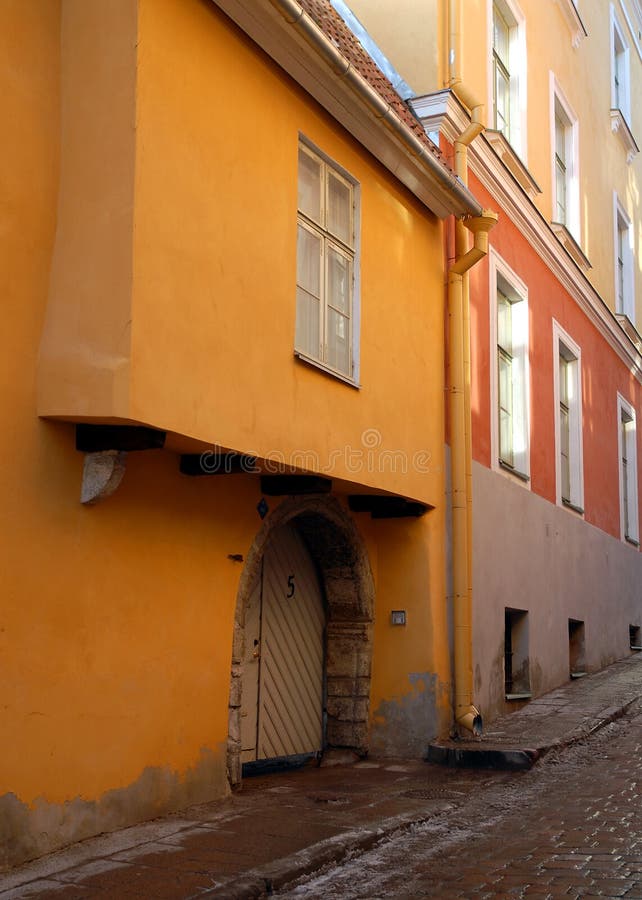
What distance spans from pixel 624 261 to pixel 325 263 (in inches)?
473

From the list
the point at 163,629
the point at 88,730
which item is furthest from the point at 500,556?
the point at 88,730

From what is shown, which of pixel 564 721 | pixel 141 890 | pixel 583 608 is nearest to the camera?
pixel 141 890

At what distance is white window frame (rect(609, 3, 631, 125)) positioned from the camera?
733 inches

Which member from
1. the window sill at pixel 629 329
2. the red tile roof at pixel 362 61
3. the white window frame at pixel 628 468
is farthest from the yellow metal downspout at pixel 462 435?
the white window frame at pixel 628 468

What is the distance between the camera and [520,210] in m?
12.5

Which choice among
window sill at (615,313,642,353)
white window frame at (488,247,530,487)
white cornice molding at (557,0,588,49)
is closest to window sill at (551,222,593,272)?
white window frame at (488,247,530,487)

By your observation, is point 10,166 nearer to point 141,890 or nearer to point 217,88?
point 217,88

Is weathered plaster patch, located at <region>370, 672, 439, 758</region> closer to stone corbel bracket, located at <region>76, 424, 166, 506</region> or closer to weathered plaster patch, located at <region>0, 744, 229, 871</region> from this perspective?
weathered plaster patch, located at <region>0, 744, 229, 871</region>

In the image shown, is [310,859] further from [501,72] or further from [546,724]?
[501,72]

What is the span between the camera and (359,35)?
34.0 ft

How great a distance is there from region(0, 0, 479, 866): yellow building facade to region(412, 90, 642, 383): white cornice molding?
1395mm

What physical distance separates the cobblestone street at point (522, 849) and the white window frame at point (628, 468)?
9637 mm

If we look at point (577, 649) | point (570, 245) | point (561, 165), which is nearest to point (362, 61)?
point (570, 245)

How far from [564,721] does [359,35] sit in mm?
6833
